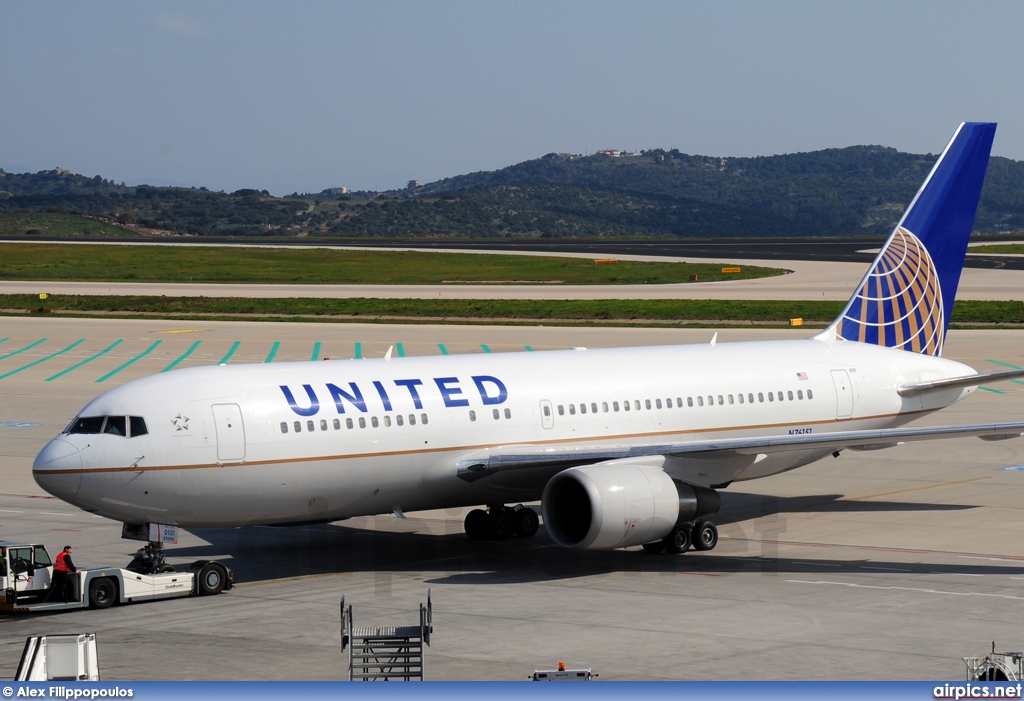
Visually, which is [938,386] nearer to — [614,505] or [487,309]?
[614,505]

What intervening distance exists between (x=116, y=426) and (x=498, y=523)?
29.9 ft

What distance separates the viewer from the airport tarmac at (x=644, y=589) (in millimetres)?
19156

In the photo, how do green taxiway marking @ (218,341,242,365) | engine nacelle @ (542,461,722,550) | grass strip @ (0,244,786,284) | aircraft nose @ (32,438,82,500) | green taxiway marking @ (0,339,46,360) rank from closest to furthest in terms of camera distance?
aircraft nose @ (32,438,82,500) < engine nacelle @ (542,461,722,550) < green taxiway marking @ (218,341,242,365) < green taxiway marking @ (0,339,46,360) < grass strip @ (0,244,786,284)

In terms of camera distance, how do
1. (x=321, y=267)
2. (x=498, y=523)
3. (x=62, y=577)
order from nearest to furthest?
(x=62, y=577)
(x=498, y=523)
(x=321, y=267)

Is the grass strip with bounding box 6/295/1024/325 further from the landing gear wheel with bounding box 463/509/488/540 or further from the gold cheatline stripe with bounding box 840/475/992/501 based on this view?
the landing gear wheel with bounding box 463/509/488/540

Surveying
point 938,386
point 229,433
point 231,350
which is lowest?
point 229,433

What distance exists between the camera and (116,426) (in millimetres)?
24125

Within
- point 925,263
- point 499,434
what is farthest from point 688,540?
point 925,263

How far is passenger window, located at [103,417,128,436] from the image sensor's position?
24.0 m

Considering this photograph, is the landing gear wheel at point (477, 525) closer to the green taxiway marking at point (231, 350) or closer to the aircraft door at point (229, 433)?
the aircraft door at point (229, 433)

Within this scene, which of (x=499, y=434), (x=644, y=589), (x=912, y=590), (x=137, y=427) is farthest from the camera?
(x=499, y=434)

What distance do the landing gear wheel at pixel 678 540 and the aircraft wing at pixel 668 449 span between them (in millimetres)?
1589
